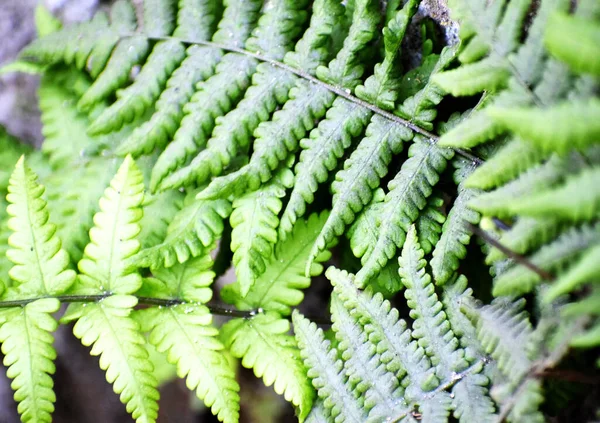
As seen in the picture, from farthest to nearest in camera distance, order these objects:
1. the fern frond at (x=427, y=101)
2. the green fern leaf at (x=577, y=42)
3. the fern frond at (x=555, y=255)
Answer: the fern frond at (x=427, y=101), the fern frond at (x=555, y=255), the green fern leaf at (x=577, y=42)

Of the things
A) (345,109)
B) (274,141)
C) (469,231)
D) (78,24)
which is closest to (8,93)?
(78,24)

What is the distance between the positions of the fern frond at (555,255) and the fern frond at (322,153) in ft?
2.52

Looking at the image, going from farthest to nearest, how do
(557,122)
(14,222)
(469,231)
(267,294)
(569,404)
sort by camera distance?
(267,294) < (14,222) < (469,231) < (569,404) < (557,122)

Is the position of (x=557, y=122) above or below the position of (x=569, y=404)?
above

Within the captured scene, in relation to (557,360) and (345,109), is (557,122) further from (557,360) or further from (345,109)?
(345,109)

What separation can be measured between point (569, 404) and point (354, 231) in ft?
2.77

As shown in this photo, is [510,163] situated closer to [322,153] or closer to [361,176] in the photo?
[361,176]

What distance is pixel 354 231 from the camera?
5.89 ft

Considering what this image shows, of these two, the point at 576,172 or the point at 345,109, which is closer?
the point at 576,172

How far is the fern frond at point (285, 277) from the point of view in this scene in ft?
6.67

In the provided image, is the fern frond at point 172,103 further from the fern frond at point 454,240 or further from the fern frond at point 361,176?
the fern frond at point 454,240

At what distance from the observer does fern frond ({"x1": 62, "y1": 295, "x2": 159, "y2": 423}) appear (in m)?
1.75

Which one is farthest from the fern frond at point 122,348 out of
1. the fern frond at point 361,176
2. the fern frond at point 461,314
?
the fern frond at point 461,314

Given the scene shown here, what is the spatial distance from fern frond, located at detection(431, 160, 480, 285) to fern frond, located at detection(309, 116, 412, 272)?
0.95ft
